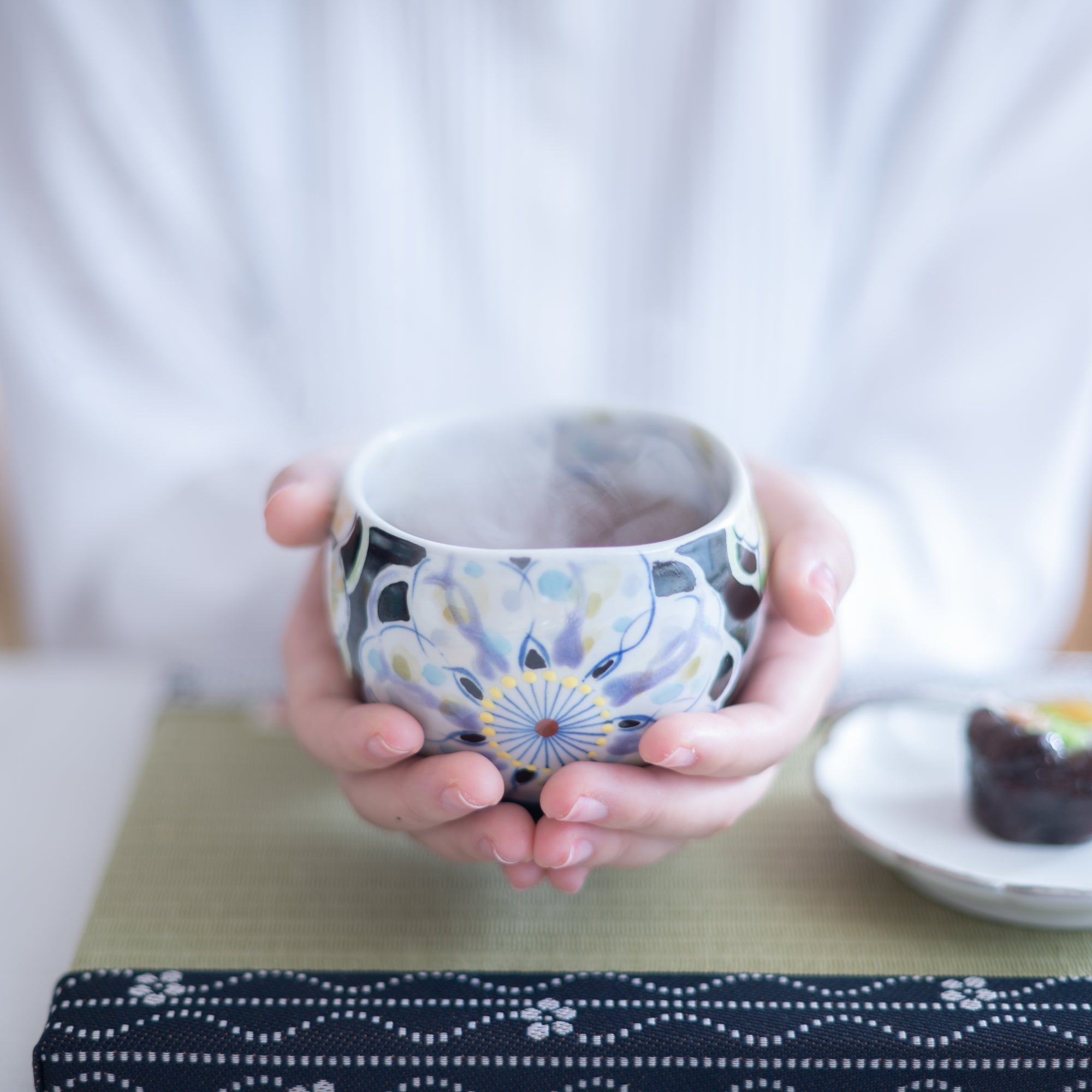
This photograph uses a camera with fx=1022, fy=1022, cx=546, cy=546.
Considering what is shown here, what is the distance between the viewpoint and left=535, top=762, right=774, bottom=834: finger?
33 centimetres

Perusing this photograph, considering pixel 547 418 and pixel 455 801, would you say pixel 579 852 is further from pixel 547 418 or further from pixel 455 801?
pixel 547 418

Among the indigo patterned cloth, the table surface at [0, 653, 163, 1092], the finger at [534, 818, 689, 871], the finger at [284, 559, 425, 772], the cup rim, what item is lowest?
the table surface at [0, 653, 163, 1092]

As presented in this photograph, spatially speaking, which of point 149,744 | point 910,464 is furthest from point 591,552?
point 910,464

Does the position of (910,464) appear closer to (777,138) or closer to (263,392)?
(777,138)

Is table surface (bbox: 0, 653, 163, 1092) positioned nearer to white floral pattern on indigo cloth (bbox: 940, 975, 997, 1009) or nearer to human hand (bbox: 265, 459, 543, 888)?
human hand (bbox: 265, 459, 543, 888)

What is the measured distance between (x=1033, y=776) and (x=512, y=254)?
471mm

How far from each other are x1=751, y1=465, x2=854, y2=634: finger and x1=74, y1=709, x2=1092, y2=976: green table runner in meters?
0.12

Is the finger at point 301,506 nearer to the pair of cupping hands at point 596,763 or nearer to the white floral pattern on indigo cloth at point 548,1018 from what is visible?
the pair of cupping hands at point 596,763

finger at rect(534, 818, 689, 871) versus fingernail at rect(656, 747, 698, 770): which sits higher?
fingernail at rect(656, 747, 698, 770)

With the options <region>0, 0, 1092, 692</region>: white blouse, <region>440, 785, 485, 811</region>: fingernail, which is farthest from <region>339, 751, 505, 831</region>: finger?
<region>0, 0, 1092, 692</region>: white blouse

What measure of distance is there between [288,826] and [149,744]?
108 millimetres

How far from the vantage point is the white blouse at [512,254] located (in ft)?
2.07

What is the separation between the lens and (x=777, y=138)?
0.67 metres

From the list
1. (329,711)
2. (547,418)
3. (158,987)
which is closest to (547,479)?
(547,418)
